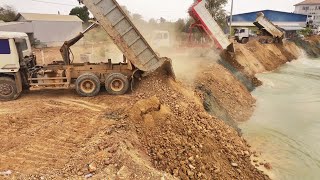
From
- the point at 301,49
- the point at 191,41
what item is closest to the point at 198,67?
the point at 191,41

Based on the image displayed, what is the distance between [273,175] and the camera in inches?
329

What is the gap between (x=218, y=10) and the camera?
40.5 metres

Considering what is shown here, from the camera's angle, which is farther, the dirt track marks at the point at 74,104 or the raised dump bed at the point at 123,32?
the raised dump bed at the point at 123,32

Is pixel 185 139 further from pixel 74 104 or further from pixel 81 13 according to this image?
pixel 81 13

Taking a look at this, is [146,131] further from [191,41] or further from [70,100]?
[191,41]

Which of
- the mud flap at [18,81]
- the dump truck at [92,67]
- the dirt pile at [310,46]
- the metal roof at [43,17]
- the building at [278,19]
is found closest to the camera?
the dump truck at [92,67]

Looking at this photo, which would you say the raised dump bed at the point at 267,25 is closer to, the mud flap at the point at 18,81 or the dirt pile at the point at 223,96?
the dirt pile at the point at 223,96

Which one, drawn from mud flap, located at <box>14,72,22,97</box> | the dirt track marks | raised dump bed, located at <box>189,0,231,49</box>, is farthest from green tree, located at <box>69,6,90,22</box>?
the dirt track marks

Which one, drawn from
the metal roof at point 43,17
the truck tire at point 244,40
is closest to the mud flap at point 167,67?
the truck tire at point 244,40

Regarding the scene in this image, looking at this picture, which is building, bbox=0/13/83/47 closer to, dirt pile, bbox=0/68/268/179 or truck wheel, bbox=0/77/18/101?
truck wheel, bbox=0/77/18/101

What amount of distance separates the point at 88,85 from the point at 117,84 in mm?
988

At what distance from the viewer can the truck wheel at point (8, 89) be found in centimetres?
954

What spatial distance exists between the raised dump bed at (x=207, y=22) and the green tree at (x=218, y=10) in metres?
20.9

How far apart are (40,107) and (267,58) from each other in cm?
2238
